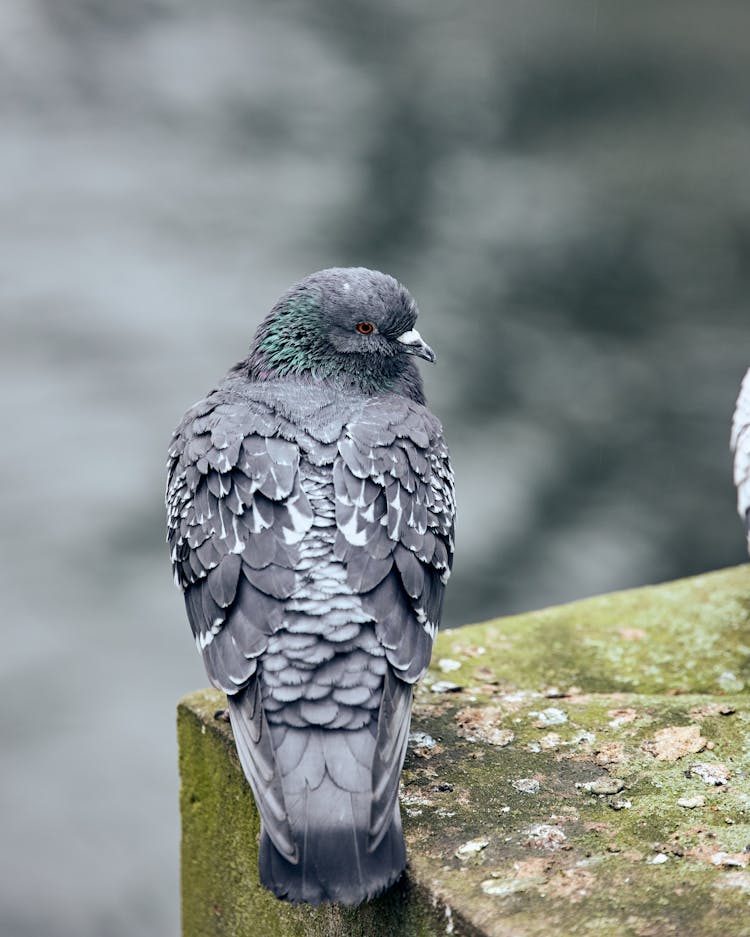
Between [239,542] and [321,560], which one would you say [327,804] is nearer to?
[321,560]

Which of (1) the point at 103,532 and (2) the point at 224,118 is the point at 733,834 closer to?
(1) the point at 103,532

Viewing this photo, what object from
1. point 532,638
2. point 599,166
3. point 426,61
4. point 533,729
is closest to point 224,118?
point 426,61

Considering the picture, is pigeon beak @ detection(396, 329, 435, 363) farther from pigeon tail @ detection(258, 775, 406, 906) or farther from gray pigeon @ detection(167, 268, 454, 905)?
pigeon tail @ detection(258, 775, 406, 906)

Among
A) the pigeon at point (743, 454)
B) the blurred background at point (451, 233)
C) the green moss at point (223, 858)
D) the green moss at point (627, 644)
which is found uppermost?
the blurred background at point (451, 233)

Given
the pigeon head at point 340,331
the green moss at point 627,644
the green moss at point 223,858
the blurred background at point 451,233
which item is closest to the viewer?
the green moss at point 223,858

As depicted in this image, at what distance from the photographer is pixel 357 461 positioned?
3.56 metres

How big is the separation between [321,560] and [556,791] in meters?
0.91

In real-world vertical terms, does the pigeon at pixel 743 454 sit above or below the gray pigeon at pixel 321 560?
above

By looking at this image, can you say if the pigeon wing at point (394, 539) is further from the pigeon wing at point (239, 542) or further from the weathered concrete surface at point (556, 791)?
the weathered concrete surface at point (556, 791)

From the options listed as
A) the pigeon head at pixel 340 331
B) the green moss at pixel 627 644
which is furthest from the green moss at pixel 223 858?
the pigeon head at pixel 340 331

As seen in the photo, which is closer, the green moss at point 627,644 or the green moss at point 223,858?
the green moss at point 223,858

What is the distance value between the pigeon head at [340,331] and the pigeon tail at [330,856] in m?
1.57

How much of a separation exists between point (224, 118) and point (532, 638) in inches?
292

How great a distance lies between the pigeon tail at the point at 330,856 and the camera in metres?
2.77
